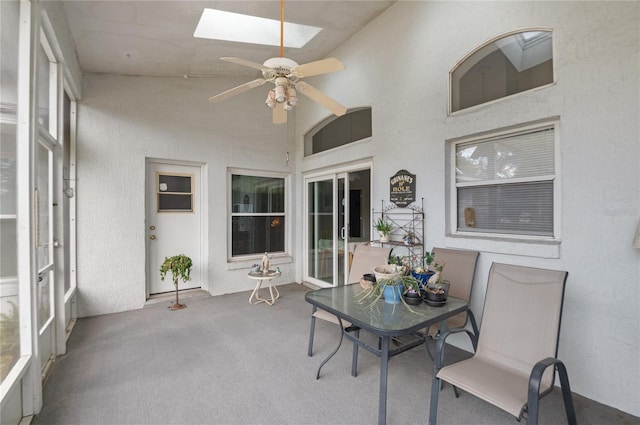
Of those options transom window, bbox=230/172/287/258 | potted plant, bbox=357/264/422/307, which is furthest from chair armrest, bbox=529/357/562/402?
transom window, bbox=230/172/287/258

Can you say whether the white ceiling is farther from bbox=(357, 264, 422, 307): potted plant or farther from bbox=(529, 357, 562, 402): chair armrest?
bbox=(529, 357, 562, 402): chair armrest

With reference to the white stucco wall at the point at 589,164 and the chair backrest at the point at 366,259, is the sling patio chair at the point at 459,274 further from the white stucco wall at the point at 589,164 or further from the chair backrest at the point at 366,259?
the chair backrest at the point at 366,259

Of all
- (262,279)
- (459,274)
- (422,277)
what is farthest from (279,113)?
(262,279)

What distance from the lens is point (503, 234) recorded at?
288 centimetres

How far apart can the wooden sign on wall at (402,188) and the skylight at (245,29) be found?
2.27m

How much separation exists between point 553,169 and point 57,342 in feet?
15.7

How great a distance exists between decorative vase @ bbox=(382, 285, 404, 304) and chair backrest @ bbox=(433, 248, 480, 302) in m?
0.96

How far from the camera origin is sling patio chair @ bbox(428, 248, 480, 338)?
9.17 ft

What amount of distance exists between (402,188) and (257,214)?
283 centimetres

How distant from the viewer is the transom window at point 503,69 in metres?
2.57

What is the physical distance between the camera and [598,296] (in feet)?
7.34

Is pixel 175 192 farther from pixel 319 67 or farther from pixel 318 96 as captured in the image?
pixel 319 67

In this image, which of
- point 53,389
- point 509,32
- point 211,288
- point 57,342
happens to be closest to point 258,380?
point 53,389

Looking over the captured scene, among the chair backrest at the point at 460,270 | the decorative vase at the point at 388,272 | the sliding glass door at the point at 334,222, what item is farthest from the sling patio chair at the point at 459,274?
the sliding glass door at the point at 334,222
